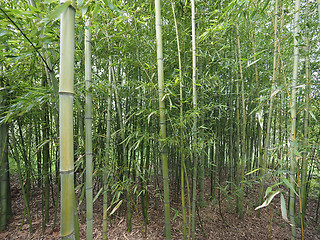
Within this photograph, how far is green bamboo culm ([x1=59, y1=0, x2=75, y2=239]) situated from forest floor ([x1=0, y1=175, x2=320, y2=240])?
1586 mm

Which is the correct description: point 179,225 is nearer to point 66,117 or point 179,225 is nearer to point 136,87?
point 136,87

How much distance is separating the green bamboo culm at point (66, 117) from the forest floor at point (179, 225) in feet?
5.20

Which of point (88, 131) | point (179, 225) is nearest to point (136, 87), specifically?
point (88, 131)

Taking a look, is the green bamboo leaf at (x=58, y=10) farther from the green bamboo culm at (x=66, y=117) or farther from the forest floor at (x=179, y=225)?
the forest floor at (x=179, y=225)

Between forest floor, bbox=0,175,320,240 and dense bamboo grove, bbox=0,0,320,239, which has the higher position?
dense bamboo grove, bbox=0,0,320,239

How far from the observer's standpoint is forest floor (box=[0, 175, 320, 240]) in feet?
7.95

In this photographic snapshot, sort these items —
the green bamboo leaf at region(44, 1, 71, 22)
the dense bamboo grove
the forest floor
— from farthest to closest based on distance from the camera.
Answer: the forest floor, the dense bamboo grove, the green bamboo leaf at region(44, 1, 71, 22)

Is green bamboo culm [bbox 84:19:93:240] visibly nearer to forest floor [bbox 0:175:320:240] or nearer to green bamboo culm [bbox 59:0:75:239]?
green bamboo culm [bbox 59:0:75:239]

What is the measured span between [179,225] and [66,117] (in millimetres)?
2618

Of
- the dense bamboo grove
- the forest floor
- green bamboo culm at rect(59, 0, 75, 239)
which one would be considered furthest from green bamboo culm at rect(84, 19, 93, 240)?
the forest floor

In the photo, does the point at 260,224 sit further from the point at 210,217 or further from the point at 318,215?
the point at 318,215

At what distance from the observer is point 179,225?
2727mm

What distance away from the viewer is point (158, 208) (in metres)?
3.10

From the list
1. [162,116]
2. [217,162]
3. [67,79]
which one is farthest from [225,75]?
[67,79]
